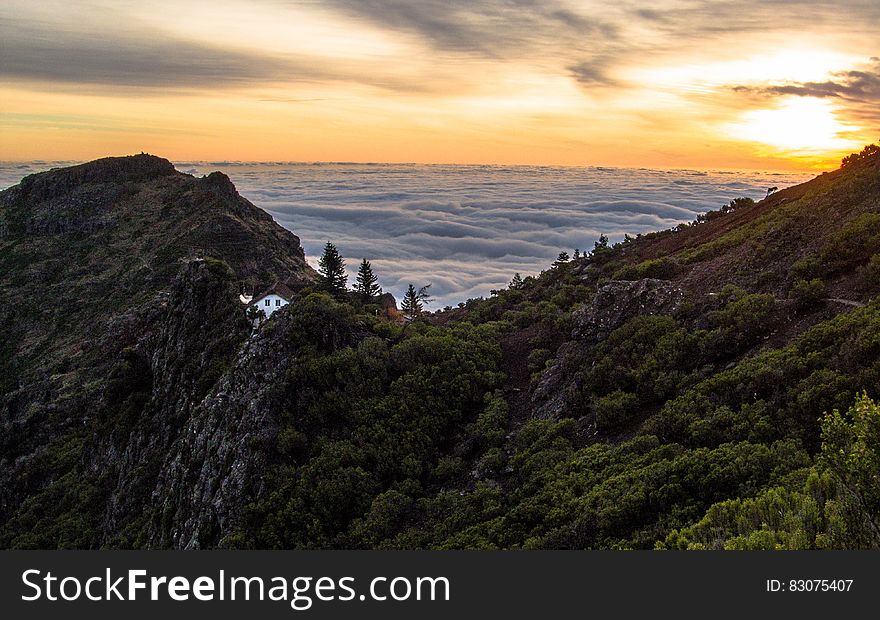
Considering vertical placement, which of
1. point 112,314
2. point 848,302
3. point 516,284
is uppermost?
point 848,302

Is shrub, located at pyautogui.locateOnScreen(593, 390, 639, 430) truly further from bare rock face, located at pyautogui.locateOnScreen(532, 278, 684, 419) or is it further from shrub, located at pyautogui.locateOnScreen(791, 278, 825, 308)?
shrub, located at pyautogui.locateOnScreen(791, 278, 825, 308)

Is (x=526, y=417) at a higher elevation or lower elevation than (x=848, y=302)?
lower

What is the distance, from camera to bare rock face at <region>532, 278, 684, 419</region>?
1942 centimetres

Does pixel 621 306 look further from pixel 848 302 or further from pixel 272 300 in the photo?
pixel 272 300

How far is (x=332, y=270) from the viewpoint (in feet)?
156

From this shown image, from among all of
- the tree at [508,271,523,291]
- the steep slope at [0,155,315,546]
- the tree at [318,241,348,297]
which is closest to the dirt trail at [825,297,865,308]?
the tree at [508,271,523,291]

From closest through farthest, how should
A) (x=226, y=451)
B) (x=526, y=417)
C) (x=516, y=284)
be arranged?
(x=526, y=417) < (x=226, y=451) < (x=516, y=284)

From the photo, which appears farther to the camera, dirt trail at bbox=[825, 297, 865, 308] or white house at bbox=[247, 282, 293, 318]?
white house at bbox=[247, 282, 293, 318]

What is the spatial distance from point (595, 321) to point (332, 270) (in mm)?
30155

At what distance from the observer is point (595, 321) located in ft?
70.2

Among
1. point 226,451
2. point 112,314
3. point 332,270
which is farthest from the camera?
point 112,314

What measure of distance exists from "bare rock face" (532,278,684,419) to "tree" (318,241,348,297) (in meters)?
28.2

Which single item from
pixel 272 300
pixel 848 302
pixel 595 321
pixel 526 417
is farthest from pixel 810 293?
pixel 272 300

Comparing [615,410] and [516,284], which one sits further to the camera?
[516,284]
